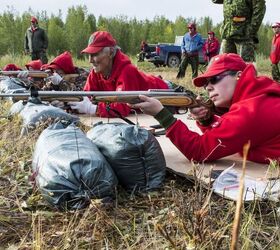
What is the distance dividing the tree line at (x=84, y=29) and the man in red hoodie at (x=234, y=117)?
24.4m

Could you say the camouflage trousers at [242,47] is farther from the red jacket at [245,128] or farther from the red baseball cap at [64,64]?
the red jacket at [245,128]

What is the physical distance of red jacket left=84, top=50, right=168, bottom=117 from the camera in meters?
5.41

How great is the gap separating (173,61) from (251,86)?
23.4 metres

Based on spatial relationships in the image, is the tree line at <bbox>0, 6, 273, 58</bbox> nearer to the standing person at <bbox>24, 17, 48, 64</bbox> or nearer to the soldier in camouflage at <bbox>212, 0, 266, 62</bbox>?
the standing person at <bbox>24, 17, 48, 64</bbox>

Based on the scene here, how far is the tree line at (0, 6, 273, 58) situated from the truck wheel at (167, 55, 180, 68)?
575 cm

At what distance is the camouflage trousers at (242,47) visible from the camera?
725 cm

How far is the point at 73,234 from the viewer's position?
228 cm

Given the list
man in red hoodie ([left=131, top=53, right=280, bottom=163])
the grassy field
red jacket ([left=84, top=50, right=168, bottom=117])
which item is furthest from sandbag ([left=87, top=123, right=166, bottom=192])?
red jacket ([left=84, top=50, right=168, bottom=117])

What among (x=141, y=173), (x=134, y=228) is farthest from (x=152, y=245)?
(x=141, y=173)

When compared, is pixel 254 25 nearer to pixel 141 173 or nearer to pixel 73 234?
pixel 141 173

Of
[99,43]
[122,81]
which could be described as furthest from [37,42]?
[122,81]

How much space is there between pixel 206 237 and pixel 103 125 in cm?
160

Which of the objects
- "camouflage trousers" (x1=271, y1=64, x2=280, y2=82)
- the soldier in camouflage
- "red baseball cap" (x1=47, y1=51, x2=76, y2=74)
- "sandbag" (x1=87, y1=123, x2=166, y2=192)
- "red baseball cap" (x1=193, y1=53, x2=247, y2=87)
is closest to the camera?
"sandbag" (x1=87, y1=123, x2=166, y2=192)

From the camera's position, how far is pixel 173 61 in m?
26.4
